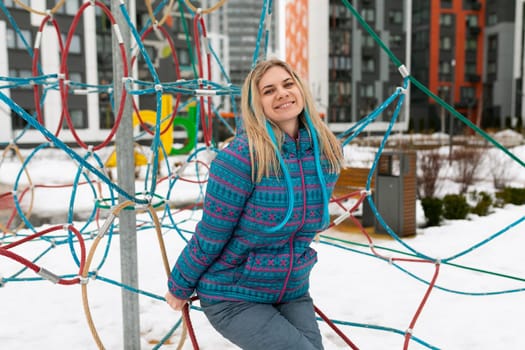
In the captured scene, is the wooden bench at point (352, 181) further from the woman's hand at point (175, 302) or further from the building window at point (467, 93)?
the building window at point (467, 93)

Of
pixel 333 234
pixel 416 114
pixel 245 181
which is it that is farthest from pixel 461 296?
pixel 416 114

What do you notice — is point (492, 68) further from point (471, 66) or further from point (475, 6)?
point (475, 6)

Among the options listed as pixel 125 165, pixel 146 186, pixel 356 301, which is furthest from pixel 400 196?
pixel 125 165

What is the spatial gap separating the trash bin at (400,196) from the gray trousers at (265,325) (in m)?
3.20

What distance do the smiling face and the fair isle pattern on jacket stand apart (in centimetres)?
8

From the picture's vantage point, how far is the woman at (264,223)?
4.61 ft

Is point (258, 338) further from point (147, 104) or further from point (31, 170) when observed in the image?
point (147, 104)

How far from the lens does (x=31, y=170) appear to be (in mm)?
11547

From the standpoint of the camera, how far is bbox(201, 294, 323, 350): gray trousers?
139cm

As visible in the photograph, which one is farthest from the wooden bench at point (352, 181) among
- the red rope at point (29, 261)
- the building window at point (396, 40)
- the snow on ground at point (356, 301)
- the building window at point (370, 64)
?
the building window at point (396, 40)

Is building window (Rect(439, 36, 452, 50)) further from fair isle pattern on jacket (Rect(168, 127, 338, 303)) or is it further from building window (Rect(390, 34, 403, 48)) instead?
fair isle pattern on jacket (Rect(168, 127, 338, 303))

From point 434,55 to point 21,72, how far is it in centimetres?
2215

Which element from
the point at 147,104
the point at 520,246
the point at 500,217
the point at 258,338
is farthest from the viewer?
the point at 147,104

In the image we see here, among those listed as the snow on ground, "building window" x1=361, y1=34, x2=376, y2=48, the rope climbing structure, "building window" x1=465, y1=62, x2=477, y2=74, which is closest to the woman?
the rope climbing structure
